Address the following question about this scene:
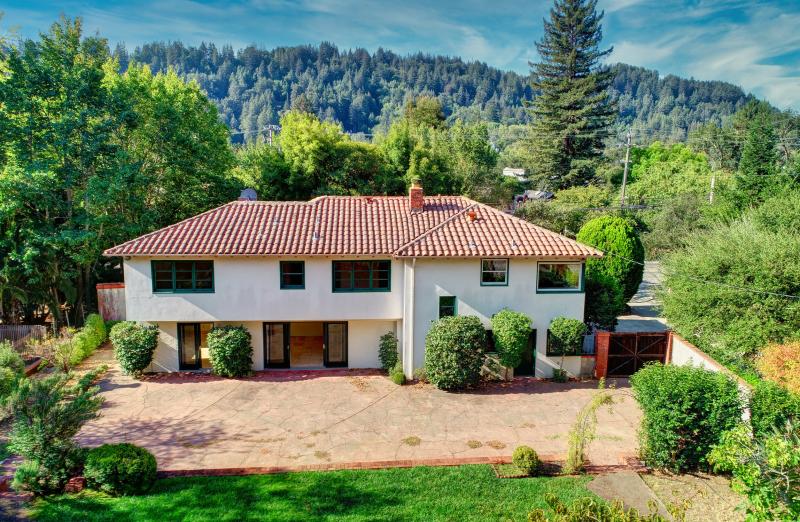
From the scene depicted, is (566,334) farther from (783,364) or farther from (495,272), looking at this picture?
(783,364)

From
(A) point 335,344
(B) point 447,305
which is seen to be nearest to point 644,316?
(B) point 447,305

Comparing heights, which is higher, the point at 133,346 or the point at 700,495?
the point at 133,346

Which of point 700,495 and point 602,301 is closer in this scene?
point 700,495

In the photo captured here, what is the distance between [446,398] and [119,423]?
10.4m

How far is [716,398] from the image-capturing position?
12.8 m

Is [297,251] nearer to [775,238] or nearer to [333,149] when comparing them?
[333,149]

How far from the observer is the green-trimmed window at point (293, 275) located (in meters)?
19.4

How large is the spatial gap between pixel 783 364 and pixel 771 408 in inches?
111

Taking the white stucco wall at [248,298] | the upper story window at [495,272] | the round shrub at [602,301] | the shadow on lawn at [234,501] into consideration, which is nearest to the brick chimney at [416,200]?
the white stucco wall at [248,298]

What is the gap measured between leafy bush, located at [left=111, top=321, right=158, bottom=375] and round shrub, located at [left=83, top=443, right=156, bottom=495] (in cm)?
724

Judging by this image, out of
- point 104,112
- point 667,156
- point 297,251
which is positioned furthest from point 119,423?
point 667,156

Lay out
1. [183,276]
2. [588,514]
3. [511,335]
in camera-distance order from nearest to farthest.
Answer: [588,514] → [511,335] → [183,276]

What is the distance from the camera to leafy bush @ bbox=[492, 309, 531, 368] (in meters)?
18.2

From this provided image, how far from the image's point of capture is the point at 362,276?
64.6 ft
